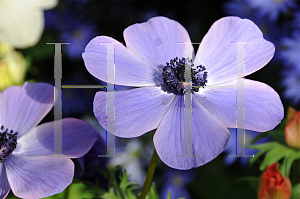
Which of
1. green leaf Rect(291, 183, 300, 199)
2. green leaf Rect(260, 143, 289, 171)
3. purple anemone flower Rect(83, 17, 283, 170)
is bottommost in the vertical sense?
green leaf Rect(291, 183, 300, 199)

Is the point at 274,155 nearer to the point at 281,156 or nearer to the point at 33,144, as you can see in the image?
the point at 281,156

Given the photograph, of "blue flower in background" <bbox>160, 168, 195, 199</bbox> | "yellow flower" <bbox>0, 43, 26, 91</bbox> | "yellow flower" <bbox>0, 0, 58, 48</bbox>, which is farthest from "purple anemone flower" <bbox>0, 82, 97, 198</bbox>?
"blue flower in background" <bbox>160, 168, 195, 199</bbox>

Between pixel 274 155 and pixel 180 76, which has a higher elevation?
pixel 180 76

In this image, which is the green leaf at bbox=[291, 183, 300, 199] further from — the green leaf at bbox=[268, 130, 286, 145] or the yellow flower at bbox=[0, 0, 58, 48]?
the yellow flower at bbox=[0, 0, 58, 48]

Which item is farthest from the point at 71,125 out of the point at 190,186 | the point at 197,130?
the point at 190,186

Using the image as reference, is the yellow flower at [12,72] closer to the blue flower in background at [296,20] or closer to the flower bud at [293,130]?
the flower bud at [293,130]

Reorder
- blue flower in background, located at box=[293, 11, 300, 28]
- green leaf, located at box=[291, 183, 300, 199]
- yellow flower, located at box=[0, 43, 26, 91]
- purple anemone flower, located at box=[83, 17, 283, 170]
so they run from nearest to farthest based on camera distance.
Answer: purple anemone flower, located at box=[83, 17, 283, 170] < green leaf, located at box=[291, 183, 300, 199] < yellow flower, located at box=[0, 43, 26, 91] < blue flower in background, located at box=[293, 11, 300, 28]

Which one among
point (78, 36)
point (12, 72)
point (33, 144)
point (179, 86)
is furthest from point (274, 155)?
point (78, 36)
